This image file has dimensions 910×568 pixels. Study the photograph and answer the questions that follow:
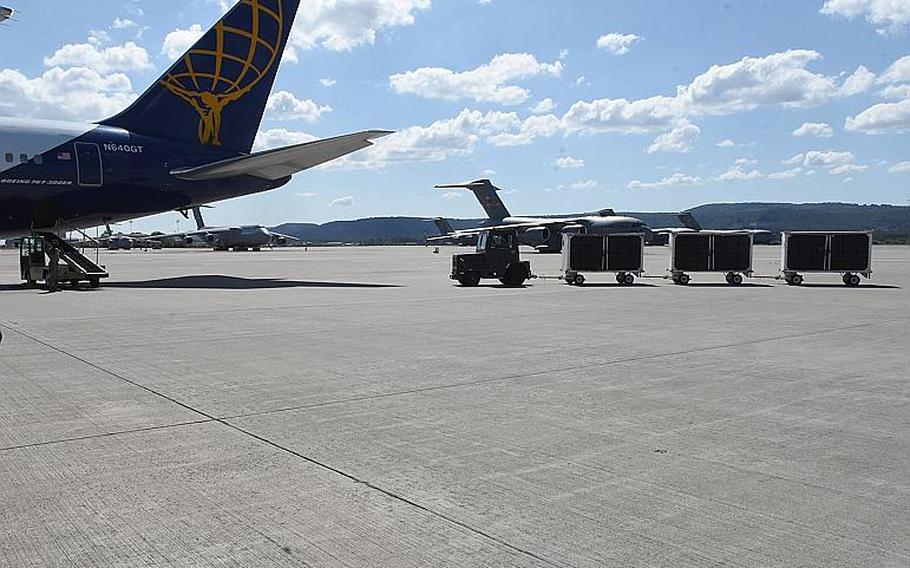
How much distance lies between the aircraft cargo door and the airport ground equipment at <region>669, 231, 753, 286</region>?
19.5 m

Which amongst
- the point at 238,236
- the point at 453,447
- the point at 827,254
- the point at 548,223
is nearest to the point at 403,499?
the point at 453,447

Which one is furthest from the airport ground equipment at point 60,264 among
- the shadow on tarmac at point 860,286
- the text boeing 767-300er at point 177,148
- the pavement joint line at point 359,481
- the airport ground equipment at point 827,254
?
the shadow on tarmac at point 860,286

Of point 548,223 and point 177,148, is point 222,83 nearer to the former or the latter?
point 177,148

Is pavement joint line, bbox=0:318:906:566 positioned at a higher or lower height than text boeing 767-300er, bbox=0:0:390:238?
lower

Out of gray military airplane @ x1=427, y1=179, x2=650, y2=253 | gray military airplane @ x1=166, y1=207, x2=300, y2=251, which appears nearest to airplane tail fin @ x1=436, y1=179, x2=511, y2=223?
gray military airplane @ x1=427, y1=179, x2=650, y2=253

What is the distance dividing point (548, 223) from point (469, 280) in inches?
1076

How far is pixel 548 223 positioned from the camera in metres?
52.3

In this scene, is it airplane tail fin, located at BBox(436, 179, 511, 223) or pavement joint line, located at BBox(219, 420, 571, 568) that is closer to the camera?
pavement joint line, located at BBox(219, 420, 571, 568)

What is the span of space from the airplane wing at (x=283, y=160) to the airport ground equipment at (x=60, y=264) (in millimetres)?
4172

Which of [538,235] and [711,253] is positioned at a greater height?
[538,235]

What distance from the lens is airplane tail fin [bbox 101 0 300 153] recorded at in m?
26.8

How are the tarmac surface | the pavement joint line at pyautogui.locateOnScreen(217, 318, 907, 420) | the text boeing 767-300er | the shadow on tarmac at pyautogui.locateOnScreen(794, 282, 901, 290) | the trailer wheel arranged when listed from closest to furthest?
the tarmac surface < the pavement joint line at pyautogui.locateOnScreen(217, 318, 907, 420) < the text boeing 767-300er < the shadow on tarmac at pyautogui.locateOnScreen(794, 282, 901, 290) < the trailer wheel

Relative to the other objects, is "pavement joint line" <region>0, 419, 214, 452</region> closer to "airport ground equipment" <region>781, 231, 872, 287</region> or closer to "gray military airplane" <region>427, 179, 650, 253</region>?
"airport ground equipment" <region>781, 231, 872, 287</region>

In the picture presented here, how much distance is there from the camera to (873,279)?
98.1ft
